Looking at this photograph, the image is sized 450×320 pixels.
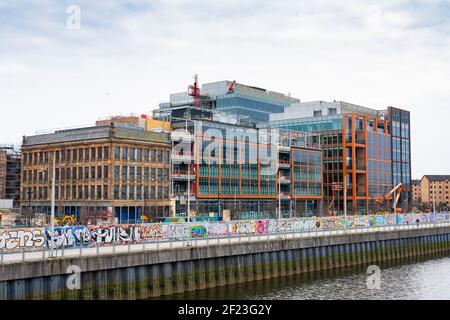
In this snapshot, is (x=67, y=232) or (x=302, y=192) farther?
(x=302, y=192)

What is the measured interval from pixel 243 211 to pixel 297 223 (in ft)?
141

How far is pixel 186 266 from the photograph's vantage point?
44500 mm

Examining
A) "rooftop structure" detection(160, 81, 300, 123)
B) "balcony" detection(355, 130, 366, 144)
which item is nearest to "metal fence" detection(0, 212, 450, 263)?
"balcony" detection(355, 130, 366, 144)

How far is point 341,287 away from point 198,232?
13849 mm

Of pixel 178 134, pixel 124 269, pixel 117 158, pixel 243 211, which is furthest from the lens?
pixel 243 211

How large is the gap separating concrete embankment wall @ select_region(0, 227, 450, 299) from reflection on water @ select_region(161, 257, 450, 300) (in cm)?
119

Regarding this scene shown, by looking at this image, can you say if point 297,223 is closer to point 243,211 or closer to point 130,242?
point 130,242

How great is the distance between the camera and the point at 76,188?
299 feet

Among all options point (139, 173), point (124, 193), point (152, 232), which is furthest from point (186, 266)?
point (139, 173)

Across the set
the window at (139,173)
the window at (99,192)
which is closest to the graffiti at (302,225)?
the window at (139,173)

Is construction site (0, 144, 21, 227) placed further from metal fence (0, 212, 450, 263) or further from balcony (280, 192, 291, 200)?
metal fence (0, 212, 450, 263)

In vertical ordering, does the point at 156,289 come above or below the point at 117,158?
below

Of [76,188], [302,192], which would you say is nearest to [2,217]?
[76,188]

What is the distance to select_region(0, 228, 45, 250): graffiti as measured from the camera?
3625 cm
